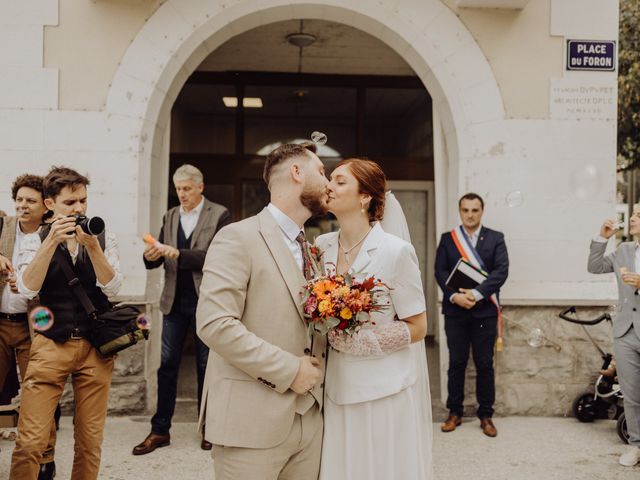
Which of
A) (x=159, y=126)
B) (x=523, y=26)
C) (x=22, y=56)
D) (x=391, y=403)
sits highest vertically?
→ (x=523, y=26)

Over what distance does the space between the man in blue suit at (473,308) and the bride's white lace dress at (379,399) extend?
290cm

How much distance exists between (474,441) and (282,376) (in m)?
3.61

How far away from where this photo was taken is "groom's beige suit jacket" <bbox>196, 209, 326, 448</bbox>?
87.0 inches

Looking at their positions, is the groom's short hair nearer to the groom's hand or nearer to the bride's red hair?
the bride's red hair

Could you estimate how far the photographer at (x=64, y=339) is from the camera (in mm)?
3215

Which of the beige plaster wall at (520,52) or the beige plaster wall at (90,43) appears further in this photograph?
the beige plaster wall at (520,52)

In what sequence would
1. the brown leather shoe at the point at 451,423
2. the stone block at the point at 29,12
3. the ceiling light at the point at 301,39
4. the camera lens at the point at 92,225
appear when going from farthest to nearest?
the ceiling light at the point at 301,39 < the stone block at the point at 29,12 < the brown leather shoe at the point at 451,423 < the camera lens at the point at 92,225

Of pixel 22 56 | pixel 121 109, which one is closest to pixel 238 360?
pixel 121 109

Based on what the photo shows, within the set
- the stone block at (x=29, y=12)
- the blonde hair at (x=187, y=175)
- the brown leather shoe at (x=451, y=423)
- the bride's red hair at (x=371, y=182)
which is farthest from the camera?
the stone block at (x=29, y=12)

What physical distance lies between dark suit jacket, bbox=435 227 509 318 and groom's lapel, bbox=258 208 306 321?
342cm

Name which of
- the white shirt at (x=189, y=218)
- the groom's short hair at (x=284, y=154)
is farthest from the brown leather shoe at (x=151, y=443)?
the groom's short hair at (x=284, y=154)

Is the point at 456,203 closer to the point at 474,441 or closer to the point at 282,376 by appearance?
the point at 474,441

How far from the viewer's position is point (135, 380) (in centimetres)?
574

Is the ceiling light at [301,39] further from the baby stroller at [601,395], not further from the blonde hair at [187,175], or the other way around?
the baby stroller at [601,395]
